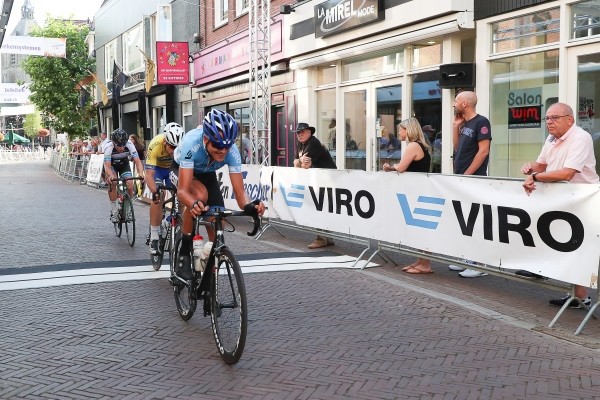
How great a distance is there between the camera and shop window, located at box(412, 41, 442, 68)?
47.0 ft

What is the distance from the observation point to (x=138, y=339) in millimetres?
5914

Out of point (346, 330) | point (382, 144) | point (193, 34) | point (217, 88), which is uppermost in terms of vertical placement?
point (193, 34)

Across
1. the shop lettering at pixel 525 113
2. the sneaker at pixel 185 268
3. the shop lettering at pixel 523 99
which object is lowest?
the sneaker at pixel 185 268

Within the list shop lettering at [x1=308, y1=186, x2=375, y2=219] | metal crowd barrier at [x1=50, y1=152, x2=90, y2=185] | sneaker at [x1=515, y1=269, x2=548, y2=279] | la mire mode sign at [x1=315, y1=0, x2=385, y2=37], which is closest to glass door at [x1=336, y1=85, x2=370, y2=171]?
la mire mode sign at [x1=315, y1=0, x2=385, y2=37]

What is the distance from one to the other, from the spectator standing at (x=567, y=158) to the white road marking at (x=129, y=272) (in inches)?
114

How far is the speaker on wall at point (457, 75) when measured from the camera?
13273 millimetres

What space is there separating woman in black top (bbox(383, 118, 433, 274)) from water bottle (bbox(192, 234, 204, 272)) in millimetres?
3271

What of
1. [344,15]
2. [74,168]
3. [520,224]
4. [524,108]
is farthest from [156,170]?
[74,168]

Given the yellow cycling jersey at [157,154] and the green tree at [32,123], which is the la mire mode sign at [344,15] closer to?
the yellow cycling jersey at [157,154]

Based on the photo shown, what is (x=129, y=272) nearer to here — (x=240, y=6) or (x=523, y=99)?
(x=523, y=99)

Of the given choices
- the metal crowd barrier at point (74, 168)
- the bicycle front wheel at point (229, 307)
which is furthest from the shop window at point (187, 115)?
the bicycle front wheel at point (229, 307)

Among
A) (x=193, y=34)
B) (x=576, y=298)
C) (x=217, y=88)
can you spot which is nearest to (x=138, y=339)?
(x=576, y=298)

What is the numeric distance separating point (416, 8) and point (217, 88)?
11981mm

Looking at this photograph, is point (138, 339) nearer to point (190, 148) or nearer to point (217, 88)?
point (190, 148)
